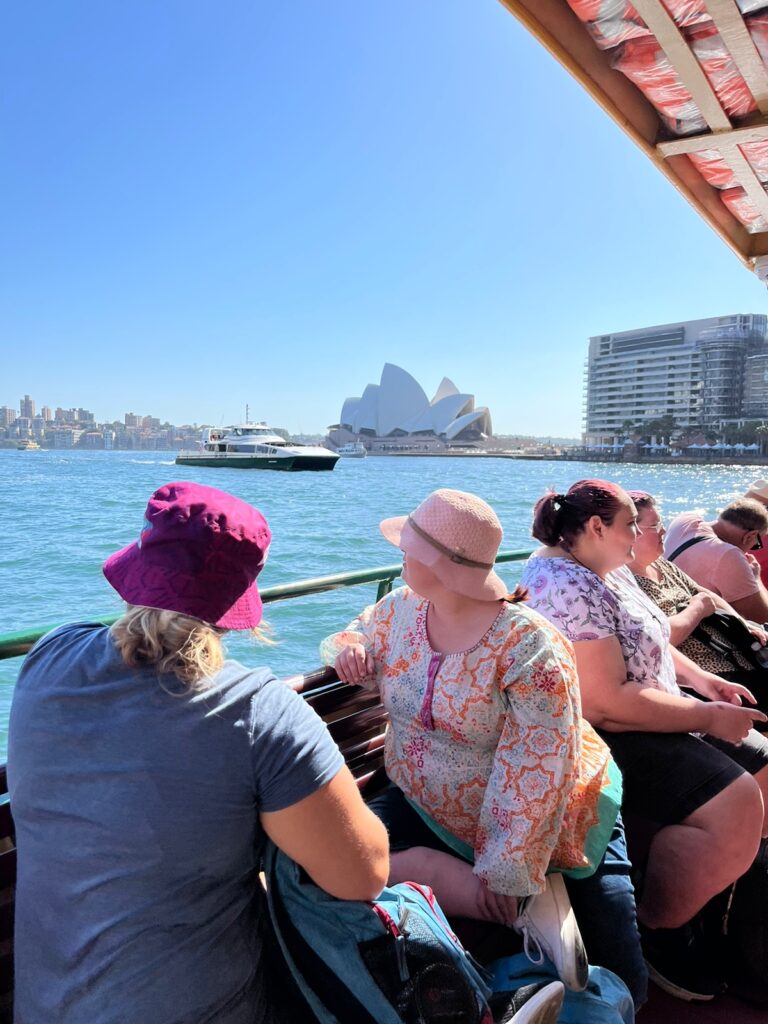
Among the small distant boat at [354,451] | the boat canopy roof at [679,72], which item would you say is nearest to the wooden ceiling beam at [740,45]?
the boat canopy roof at [679,72]

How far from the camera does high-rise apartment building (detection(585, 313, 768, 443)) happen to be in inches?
2746

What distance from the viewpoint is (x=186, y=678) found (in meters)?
0.85

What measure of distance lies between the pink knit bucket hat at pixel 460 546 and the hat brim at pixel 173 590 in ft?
1.80

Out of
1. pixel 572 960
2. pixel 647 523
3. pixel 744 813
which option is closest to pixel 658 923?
pixel 744 813

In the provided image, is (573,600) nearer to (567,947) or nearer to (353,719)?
(353,719)

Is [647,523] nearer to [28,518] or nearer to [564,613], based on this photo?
[564,613]

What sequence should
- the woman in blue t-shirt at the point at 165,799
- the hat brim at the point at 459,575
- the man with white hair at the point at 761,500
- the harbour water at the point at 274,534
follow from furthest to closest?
the harbour water at the point at 274,534
the man with white hair at the point at 761,500
the hat brim at the point at 459,575
the woman in blue t-shirt at the point at 165,799

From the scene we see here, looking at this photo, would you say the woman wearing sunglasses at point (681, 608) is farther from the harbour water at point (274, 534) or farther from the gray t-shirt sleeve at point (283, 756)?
the gray t-shirt sleeve at point (283, 756)

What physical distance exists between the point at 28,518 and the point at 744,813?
2282 cm

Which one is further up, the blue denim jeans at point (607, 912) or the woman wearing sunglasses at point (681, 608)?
the woman wearing sunglasses at point (681, 608)

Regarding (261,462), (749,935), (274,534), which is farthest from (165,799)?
(261,462)

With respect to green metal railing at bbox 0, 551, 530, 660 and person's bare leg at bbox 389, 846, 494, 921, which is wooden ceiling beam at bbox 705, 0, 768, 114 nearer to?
green metal railing at bbox 0, 551, 530, 660

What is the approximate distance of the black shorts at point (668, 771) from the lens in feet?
5.48

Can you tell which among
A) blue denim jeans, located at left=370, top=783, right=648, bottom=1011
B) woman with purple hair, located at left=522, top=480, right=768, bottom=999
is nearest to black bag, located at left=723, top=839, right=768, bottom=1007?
woman with purple hair, located at left=522, top=480, right=768, bottom=999
